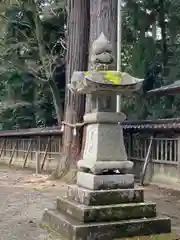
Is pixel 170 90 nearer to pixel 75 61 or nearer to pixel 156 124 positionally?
pixel 156 124

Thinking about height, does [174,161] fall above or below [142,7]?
below

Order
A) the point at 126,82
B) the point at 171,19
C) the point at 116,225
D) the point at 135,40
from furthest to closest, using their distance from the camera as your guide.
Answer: the point at 135,40
the point at 171,19
the point at 126,82
the point at 116,225

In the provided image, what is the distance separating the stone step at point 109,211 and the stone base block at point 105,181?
0.29 metres

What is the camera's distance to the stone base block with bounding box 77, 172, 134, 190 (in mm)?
5176

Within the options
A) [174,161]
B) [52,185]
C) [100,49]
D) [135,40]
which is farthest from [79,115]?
[135,40]

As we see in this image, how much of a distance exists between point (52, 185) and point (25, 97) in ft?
35.4

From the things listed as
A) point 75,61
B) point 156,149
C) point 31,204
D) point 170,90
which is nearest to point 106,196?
point 31,204

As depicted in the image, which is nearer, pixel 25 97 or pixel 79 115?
pixel 79 115

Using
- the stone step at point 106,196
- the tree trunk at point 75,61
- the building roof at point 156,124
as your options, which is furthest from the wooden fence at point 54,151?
the stone step at point 106,196

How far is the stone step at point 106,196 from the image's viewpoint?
5070 millimetres

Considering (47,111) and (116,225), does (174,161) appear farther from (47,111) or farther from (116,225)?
(47,111)

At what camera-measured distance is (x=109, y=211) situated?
5.02 metres

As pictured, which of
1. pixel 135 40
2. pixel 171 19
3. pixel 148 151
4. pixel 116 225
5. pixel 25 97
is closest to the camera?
pixel 116 225

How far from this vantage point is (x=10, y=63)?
18.8 metres
